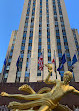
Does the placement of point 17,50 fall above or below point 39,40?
below

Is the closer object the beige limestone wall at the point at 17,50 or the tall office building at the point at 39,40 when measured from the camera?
the beige limestone wall at the point at 17,50

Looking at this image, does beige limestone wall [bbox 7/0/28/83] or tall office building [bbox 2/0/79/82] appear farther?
tall office building [bbox 2/0/79/82]

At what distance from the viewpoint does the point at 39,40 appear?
115 ft

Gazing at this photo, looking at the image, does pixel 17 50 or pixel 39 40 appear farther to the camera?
pixel 39 40

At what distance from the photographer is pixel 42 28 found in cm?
3725

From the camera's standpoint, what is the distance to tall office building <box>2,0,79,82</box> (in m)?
29.0

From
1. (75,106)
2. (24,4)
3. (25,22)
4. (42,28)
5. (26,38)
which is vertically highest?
(24,4)

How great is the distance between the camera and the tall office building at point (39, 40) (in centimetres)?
2902

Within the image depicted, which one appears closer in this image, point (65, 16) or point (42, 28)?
point (42, 28)

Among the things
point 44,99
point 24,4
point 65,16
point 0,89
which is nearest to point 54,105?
point 44,99

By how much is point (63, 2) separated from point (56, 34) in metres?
16.8

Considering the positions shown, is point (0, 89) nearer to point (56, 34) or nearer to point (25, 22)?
point (56, 34)

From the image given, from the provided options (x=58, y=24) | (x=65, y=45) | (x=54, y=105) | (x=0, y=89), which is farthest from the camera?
(x=58, y=24)

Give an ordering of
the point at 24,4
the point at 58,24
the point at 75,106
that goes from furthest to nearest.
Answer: the point at 24,4 < the point at 58,24 < the point at 75,106
